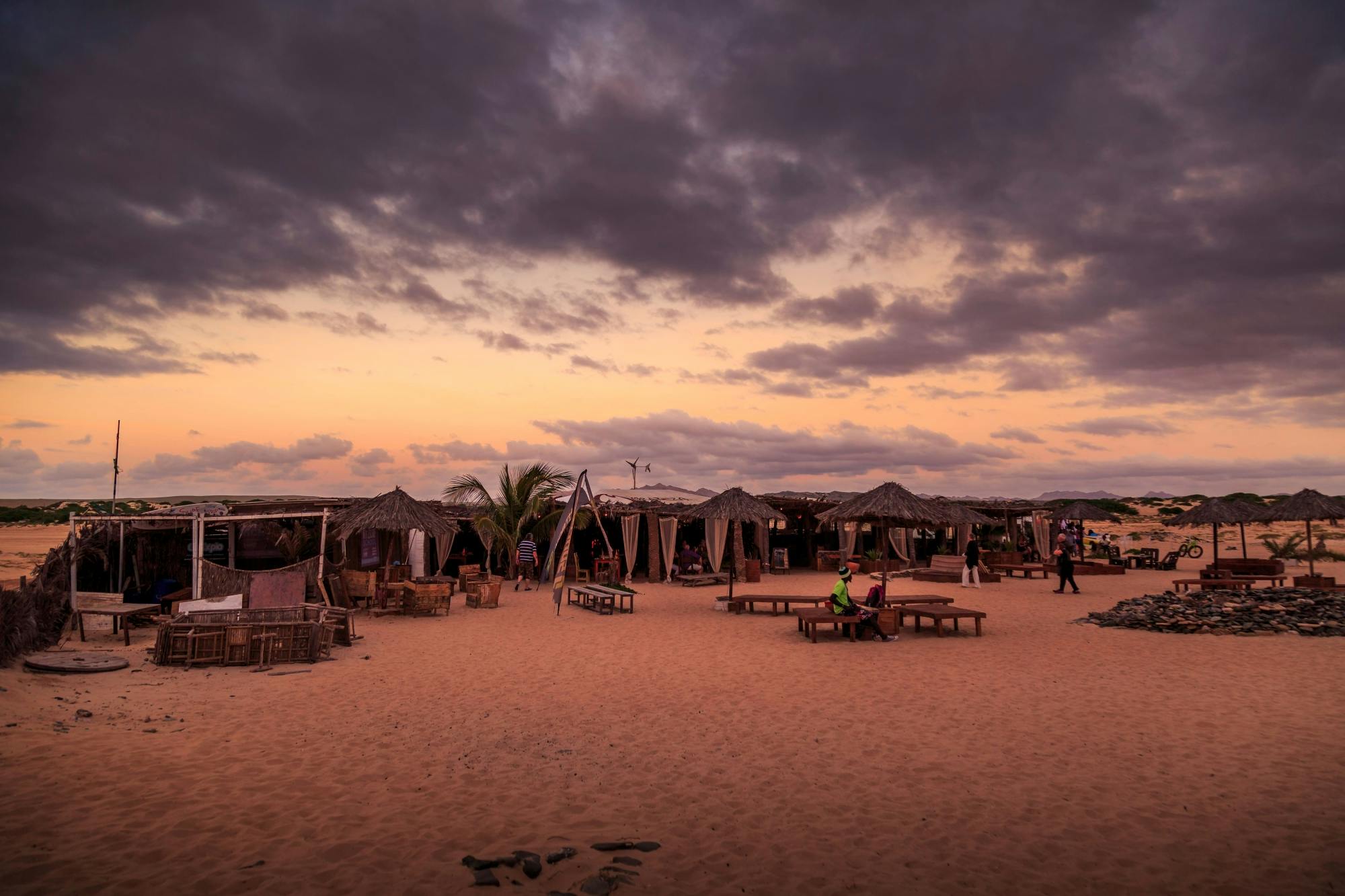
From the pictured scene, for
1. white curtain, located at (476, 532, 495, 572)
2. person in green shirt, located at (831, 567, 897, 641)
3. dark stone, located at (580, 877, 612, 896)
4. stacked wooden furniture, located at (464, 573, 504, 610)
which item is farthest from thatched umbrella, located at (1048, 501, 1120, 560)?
dark stone, located at (580, 877, 612, 896)

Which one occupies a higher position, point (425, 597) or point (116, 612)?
point (116, 612)

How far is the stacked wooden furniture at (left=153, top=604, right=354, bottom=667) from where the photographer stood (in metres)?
10.3

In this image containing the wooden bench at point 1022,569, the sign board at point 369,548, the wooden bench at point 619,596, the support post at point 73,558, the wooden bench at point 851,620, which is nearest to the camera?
the wooden bench at point 851,620

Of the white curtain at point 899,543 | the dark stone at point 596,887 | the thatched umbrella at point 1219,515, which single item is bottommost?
the dark stone at point 596,887

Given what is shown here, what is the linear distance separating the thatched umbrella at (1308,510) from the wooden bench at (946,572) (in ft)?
23.6

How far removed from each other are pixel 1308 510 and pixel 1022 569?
7205mm

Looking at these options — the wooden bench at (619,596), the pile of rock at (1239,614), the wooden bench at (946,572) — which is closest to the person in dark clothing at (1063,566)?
the wooden bench at (946,572)

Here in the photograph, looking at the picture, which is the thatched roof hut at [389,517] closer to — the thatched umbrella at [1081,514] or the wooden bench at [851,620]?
the wooden bench at [851,620]

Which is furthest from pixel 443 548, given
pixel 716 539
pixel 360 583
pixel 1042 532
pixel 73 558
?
pixel 1042 532

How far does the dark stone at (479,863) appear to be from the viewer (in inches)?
179

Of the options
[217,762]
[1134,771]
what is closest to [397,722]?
[217,762]

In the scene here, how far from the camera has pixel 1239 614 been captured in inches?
523

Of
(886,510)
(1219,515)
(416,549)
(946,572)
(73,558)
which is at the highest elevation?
(886,510)

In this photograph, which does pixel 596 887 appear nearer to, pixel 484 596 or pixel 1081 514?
pixel 484 596
